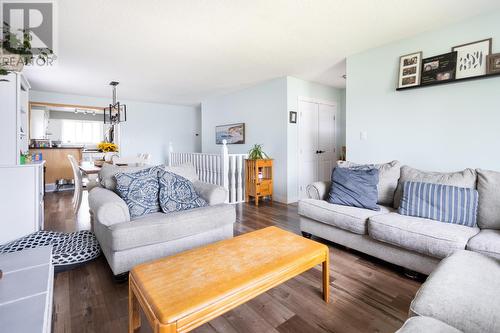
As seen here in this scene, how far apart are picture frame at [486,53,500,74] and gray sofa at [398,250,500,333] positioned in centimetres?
220

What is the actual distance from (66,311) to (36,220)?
1.47m

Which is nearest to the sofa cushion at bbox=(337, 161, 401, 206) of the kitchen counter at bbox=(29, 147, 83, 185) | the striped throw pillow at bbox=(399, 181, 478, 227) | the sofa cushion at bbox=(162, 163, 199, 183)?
the striped throw pillow at bbox=(399, 181, 478, 227)

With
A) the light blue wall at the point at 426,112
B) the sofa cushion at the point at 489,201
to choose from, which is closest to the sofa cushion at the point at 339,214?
the sofa cushion at the point at 489,201

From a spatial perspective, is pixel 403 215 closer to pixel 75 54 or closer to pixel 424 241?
pixel 424 241

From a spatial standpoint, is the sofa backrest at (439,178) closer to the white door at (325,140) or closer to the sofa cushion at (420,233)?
the sofa cushion at (420,233)

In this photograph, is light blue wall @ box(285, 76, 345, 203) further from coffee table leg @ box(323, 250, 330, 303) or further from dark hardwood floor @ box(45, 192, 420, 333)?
coffee table leg @ box(323, 250, 330, 303)

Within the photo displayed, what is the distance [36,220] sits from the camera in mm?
2611

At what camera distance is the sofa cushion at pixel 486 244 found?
65.2 inches

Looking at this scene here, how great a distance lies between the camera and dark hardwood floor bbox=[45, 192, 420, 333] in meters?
1.50

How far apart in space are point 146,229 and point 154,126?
6222 mm

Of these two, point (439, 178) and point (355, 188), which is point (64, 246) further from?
point (439, 178)

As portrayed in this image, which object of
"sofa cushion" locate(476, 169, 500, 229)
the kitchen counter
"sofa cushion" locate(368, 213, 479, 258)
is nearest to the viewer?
"sofa cushion" locate(368, 213, 479, 258)

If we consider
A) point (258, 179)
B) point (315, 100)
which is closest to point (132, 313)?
point (258, 179)

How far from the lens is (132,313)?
1363 millimetres
